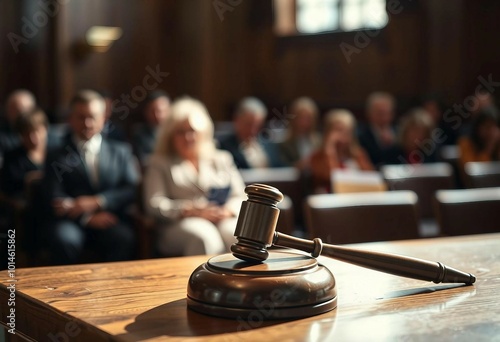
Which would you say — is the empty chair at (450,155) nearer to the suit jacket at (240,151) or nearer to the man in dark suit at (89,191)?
the suit jacket at (240,151)

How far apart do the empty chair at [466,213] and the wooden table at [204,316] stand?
962mm

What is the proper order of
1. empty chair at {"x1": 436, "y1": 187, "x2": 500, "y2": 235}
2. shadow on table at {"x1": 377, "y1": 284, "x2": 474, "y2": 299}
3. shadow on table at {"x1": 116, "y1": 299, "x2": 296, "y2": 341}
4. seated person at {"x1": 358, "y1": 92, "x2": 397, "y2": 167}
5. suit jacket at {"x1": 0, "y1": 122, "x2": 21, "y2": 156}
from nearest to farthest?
shadow on table at {"x1": 116, "y1": 299, "x2": 296, "y2": 341} → shadow on table at {"x1": 377, "y1": 284, "x2": 474, "y2": 299} → empty chair at {"x1": 436, "y1": 187, "x2": 500, "y2": 235} → suit jacket at {"x1": 0, "y1": 122, "x2": 21, "y2": 156} → seated person at {"x1": 358, "y1": 92, "x2": 397, "y2": 167}

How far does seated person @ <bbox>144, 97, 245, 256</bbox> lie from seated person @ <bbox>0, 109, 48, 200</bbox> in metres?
1.44

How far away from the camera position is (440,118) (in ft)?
33.0

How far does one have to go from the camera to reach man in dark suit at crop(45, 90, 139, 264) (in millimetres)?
4996

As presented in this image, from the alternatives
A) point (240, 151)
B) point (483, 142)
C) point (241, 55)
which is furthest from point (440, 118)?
point (240, 151)

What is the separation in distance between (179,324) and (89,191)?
4.05 meters

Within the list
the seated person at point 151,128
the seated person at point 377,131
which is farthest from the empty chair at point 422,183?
the seated person at point 151,128

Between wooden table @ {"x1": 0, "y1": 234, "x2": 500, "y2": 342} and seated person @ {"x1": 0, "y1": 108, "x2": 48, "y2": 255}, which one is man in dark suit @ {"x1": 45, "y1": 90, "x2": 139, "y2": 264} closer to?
seated person @ {"x1": 0, "y1": 108, "x2": 48, "y2": 255}

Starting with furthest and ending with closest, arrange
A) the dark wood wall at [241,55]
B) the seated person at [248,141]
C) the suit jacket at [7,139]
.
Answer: the dark wood wall at [241,55] → the suit jacket at [7,139] → the seated person at [248,141]

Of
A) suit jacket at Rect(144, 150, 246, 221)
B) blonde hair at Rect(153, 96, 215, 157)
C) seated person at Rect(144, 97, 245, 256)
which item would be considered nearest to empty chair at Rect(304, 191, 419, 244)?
seated person at Rect(144, 97, 245, 256)

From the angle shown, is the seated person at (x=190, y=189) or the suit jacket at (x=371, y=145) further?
Result: the suit jacket at (x=371, y=145)

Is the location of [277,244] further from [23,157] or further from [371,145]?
[371,145]

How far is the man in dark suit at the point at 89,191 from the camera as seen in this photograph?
500cm
